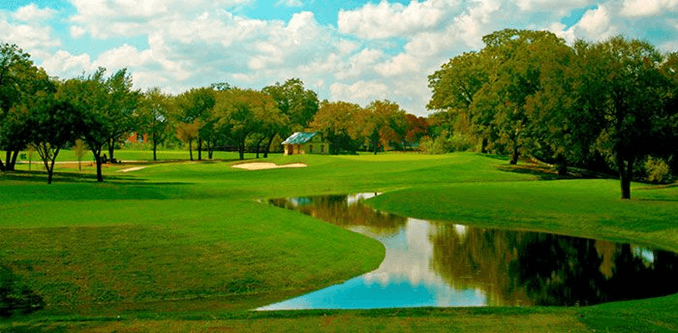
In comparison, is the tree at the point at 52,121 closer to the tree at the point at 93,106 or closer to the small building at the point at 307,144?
the tree at the point at 93,106

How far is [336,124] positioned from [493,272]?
373 ft

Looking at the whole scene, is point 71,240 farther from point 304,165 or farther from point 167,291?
point 304,165

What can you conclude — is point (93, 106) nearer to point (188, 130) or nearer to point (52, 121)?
point (52, 121)

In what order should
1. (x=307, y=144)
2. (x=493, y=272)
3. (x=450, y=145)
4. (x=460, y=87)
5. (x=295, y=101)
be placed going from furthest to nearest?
(x=295, y=101)
(x=307, y=144)
(x=450, y=145)
(x=460, y=87)
(x=493, y=272)

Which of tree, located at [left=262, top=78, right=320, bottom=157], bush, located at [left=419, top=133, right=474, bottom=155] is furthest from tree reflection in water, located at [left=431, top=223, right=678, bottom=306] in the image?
tree, located at [left=262, top=78, right=320, bottom=157]

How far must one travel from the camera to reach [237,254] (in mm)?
22281

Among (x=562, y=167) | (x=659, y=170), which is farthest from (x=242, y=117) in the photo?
(x=659, y=170)

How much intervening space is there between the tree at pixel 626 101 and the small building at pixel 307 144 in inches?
3673

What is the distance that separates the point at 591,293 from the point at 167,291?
1470 cm

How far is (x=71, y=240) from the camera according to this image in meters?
21.0

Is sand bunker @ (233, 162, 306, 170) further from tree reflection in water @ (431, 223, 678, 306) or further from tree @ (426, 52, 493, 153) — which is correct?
tree reflection in water @ (431, 223, 678, 306)

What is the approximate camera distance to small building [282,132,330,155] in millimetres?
130500

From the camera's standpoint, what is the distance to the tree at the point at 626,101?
38438mm

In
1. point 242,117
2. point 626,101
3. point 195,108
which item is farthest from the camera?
point 195,108
